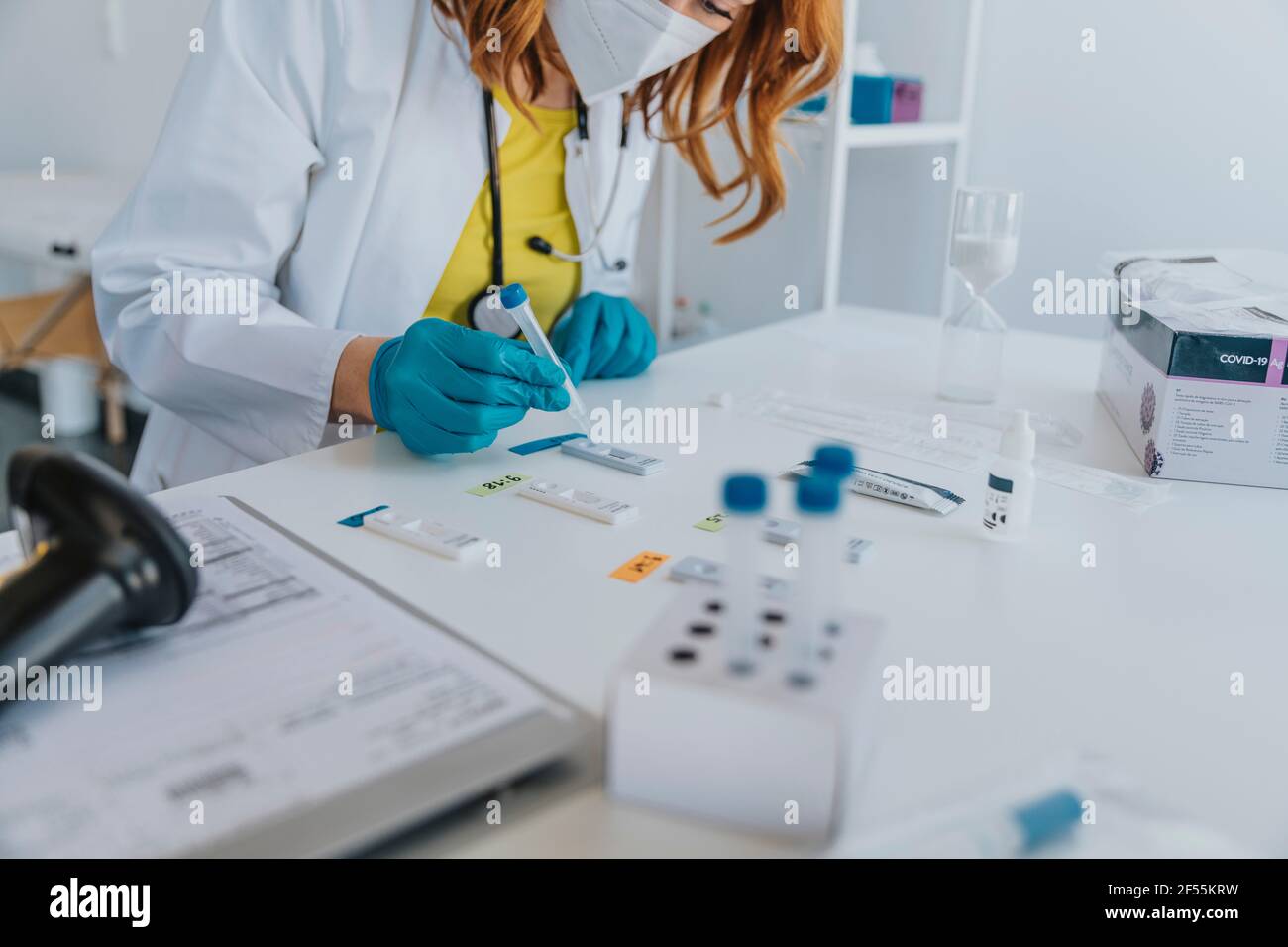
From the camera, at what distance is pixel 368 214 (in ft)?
3.60

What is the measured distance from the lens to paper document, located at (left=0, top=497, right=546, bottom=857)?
443 millimetres

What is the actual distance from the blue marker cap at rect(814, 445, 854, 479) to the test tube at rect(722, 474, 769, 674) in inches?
1.7

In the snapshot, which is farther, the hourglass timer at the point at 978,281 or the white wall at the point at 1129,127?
the white wall at the point at 1129,127

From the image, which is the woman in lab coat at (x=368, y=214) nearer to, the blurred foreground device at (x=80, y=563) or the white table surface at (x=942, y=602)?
the white table surface at (x=942, y=602)

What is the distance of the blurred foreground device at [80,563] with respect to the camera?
512 mm

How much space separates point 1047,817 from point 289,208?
0.91 meters

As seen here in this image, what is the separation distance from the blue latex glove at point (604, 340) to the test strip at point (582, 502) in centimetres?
33

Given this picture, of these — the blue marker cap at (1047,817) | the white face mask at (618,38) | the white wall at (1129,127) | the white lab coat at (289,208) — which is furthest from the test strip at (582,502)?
the white wall at (1129,127)

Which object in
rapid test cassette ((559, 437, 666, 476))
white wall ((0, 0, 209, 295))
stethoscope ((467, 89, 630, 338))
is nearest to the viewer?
rapid test cassette ((559, 437, 666, 476))

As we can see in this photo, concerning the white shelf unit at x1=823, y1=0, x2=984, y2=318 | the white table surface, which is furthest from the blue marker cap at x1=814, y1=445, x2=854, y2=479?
the white shelf unit at x1=823, y1=0, x2=984, y2=318

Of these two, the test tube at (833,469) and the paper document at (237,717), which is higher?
the test tube at (833,469)

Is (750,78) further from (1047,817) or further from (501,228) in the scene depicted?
(1047,817)

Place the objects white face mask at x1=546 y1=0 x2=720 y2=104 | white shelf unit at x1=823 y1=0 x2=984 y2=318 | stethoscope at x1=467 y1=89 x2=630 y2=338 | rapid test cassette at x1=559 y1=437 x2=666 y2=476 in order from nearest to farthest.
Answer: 1. rapid test cassette at x1=559 y1=437 x2=666 y2=476
2. white face mask at x1=546 y1=0 x2=720 y2=104
3. stethoscope at x1=467 y1=89 x2=630 y2=338
4. white shelf unit at x1=823 y1=0 x2=984 y2=318

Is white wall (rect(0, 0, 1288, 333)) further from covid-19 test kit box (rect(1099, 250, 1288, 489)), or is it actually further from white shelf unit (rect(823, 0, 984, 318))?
covid-19 test kit box (rect(1099, 250, 1288, 489))
